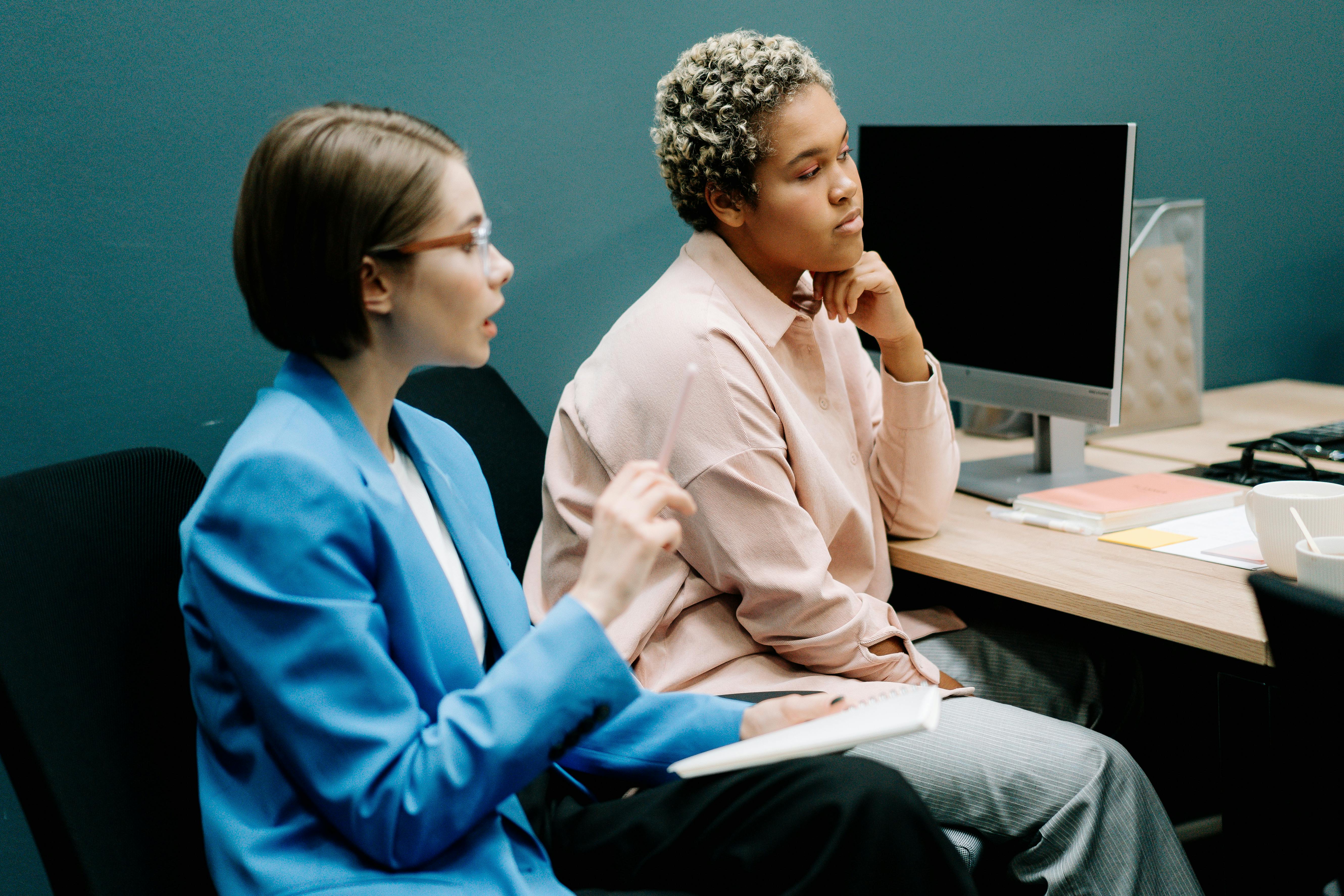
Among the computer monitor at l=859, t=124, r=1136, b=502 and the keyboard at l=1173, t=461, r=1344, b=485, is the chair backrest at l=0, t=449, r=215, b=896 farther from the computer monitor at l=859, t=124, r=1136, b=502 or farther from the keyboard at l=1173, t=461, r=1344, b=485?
the keyboard at l=1173, t=461, r=1344, b=485

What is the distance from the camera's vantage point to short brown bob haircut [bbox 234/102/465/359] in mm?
1005

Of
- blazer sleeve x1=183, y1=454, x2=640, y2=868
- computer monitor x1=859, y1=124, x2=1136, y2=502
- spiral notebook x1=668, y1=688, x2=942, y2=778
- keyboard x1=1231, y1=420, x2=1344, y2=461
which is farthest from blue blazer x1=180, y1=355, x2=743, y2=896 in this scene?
keyboard x1=1231, y1=420, x2=1344, y2=461

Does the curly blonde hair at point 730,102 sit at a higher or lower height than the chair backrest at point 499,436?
higher

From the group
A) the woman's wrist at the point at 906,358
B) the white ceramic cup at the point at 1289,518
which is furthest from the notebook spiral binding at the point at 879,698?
the woman's wrist at the point at 906,358

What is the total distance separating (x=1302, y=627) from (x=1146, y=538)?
0.92 metres

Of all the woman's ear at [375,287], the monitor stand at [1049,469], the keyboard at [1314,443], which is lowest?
the keyboard at [1314,443]

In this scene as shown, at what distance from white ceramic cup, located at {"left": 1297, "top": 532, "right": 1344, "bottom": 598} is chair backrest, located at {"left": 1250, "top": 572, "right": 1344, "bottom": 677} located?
1.54 feet

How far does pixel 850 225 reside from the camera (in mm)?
1629

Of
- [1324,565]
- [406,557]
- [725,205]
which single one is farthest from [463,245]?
[1324,565]

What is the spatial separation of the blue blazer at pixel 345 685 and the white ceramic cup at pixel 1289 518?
0.83 metres

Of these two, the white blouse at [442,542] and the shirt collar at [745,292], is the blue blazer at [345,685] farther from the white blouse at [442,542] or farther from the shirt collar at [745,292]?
the shirt collar at [745,292]

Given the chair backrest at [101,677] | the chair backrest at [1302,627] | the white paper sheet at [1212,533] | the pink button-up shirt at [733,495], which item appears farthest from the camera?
the white paper sheet at [1212,533]

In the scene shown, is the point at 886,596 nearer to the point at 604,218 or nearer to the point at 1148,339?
the point at 604,218

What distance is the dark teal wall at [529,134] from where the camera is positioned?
5.20 ft
